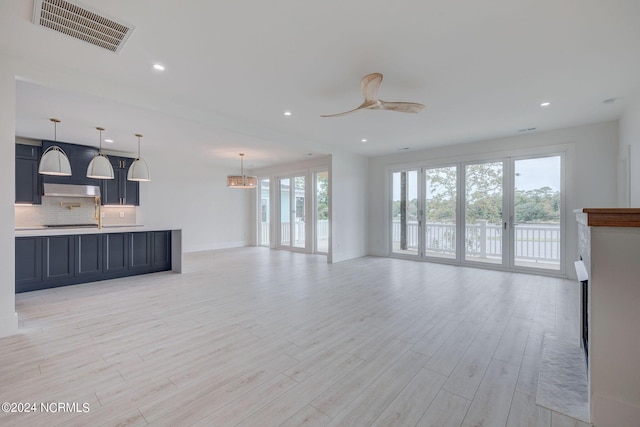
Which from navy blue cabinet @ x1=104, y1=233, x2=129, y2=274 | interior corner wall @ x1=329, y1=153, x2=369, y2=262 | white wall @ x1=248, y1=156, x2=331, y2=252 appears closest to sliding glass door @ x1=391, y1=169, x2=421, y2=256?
interior corner wall @ x1=329, y1=153, x2=369, y2=262

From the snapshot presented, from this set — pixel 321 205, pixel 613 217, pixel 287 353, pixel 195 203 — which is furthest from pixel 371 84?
pixel 195 203

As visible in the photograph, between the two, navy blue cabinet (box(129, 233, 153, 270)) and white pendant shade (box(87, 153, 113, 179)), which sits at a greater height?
white pendant shade (box(87, 153, 113, 179))

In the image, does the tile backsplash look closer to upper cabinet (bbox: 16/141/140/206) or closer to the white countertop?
upper cabinet (bbox: 16/141/140/206)

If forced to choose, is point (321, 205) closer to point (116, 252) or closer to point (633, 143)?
point (116, 252)

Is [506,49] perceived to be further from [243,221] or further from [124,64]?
[243,221]

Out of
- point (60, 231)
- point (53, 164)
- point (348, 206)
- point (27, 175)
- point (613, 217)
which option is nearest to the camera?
point (613, 217)

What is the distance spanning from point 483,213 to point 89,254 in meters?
7.73

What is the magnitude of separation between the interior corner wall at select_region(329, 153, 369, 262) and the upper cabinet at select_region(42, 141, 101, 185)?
5557mm

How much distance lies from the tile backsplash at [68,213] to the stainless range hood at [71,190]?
0.52 m

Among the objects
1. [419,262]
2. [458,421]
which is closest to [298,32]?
[458,421]

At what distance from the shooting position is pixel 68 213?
640cm

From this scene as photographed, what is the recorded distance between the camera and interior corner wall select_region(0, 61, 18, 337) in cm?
271

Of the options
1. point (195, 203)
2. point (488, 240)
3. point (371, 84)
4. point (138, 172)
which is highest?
point (371, 84)

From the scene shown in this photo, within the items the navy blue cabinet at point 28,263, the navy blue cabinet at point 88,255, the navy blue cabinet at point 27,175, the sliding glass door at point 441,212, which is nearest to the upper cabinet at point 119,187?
the navy blue cabinet at point 27,175
